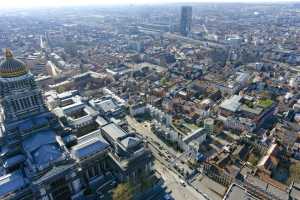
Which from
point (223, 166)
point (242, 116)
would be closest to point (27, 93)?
point (223, 166)

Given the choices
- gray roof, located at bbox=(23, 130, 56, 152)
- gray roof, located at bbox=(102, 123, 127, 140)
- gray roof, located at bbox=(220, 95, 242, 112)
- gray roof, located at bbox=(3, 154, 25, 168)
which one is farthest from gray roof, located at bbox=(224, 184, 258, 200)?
gray roof, located at bbox=(3, 154, 25, 168)

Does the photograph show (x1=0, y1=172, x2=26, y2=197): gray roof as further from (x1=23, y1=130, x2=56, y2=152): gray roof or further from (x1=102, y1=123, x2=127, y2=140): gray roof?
(x1=102, y1=123, x2=127, y2=140): gray roof

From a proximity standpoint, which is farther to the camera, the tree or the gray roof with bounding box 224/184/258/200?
the gray roof with bounding box 224/184/258/200

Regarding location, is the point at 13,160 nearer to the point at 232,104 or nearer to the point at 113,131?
the point at 113,131

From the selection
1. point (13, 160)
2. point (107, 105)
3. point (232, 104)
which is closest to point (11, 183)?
point (13, 160)

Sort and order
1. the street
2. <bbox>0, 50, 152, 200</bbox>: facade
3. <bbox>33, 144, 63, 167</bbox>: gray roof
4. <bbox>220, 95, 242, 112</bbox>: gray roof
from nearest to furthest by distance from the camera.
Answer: <bbox>0, 50, 152, 200</bbox>: facade → <bbox>33, 144, 63, 167</bbox>: gray roof → the street → <bbox>220, 95, 242, 112</bbox>: gray roof

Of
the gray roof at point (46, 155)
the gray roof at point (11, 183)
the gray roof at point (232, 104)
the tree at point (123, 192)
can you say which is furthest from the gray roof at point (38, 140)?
the gray roof at point (232, 104)

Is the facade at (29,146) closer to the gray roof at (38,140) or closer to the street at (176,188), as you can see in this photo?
the gray roof at (38,140)

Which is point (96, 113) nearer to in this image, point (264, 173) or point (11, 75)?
point (11, 75)
